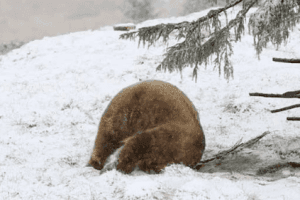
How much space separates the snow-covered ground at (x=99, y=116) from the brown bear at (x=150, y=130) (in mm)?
188

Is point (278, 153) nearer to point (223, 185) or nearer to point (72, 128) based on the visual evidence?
point (223, 185)

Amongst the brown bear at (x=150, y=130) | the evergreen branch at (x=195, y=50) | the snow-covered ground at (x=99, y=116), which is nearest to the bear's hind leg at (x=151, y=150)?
the brown bear at (x=150, y=130)

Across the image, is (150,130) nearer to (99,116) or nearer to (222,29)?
(222,29)

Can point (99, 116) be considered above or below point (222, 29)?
below

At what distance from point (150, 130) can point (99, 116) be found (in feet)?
12.9

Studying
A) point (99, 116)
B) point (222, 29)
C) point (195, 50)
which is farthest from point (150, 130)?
point (99, 116)

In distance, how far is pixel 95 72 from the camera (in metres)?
9.54

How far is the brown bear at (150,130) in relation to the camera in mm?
3061

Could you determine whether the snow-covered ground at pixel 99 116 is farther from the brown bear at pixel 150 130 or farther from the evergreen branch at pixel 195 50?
the evergreen branch at pixel 195 50

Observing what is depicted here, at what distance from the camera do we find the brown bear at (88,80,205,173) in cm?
306

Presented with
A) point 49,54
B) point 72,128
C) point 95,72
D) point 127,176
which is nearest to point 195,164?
point 127,176

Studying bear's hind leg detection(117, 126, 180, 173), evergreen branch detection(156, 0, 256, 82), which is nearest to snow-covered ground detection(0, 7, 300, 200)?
bear's hind leg detection(117, 126, 180, 173)

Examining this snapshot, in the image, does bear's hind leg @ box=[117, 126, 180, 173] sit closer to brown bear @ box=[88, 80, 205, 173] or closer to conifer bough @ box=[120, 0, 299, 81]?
brown bear @ box=[88, 80, 205, 173]

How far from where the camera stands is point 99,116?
673cm
